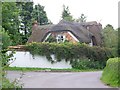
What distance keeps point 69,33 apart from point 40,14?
49.3 feet

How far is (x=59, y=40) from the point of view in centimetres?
3541

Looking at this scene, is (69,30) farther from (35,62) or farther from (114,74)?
(114,74)

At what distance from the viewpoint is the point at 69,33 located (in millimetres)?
35438

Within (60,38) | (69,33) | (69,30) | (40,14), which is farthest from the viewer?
(40,14)

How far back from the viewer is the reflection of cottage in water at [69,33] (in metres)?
35.3

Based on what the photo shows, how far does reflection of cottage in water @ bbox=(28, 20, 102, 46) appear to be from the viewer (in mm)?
35281

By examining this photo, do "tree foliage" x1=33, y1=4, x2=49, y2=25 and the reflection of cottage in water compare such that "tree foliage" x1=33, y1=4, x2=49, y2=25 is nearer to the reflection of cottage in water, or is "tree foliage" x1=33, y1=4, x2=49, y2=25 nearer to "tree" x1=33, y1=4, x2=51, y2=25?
"tree" x1=33, y1=4, x2=51, y2=25

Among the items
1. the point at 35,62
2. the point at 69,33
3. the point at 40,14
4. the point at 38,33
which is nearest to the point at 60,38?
the point at 69,33

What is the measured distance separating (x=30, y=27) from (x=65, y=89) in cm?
3403

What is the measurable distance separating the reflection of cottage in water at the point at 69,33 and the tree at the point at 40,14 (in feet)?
21.9

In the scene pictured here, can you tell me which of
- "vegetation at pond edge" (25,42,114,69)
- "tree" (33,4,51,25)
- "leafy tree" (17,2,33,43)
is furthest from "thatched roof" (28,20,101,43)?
"tree" (33,4,51,25)

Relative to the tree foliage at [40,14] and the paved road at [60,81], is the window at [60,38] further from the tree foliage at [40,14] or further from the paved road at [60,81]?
the paved road at [60,81]

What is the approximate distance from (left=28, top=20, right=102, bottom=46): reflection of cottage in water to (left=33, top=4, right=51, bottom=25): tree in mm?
6689

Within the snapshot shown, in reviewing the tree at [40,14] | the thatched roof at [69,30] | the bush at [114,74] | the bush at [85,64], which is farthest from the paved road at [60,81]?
the tree at [40,14]
